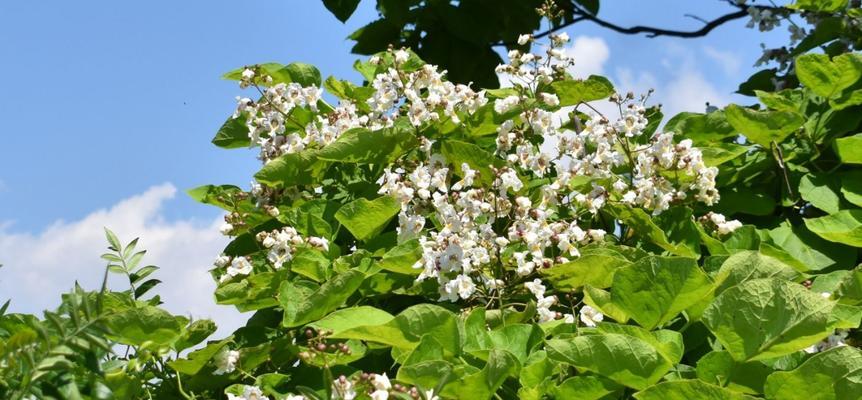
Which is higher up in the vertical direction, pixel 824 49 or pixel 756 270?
pixel 824 49

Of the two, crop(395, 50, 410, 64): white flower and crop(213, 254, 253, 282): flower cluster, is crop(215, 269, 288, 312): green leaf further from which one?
crop(395, 50, 410, 64): white flower

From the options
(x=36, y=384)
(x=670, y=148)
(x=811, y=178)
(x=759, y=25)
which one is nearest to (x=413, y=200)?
(x=670, y=148)

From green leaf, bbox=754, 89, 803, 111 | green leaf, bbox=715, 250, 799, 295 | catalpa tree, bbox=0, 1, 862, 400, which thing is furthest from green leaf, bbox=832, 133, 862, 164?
green leaf, bbox=715, 250, 799, 295

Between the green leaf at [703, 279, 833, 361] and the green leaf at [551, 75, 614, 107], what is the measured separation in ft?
3.24

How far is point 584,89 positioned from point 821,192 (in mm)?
615

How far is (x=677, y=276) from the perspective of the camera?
71.1 inches

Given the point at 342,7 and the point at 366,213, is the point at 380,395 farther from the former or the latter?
the point at 342,7

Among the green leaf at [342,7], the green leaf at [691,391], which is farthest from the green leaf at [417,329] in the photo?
the green leaf at [342,7]

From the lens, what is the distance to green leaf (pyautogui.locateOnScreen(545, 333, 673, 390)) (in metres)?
1.68

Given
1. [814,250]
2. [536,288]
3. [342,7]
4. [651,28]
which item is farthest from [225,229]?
[651,28]

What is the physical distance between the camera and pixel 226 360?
208cm

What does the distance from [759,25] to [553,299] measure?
197 centimetres

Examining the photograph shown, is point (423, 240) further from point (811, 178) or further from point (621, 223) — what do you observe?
point (811, 178)

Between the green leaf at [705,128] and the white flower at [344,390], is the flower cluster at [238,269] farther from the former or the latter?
the green leaf at [705,128]
